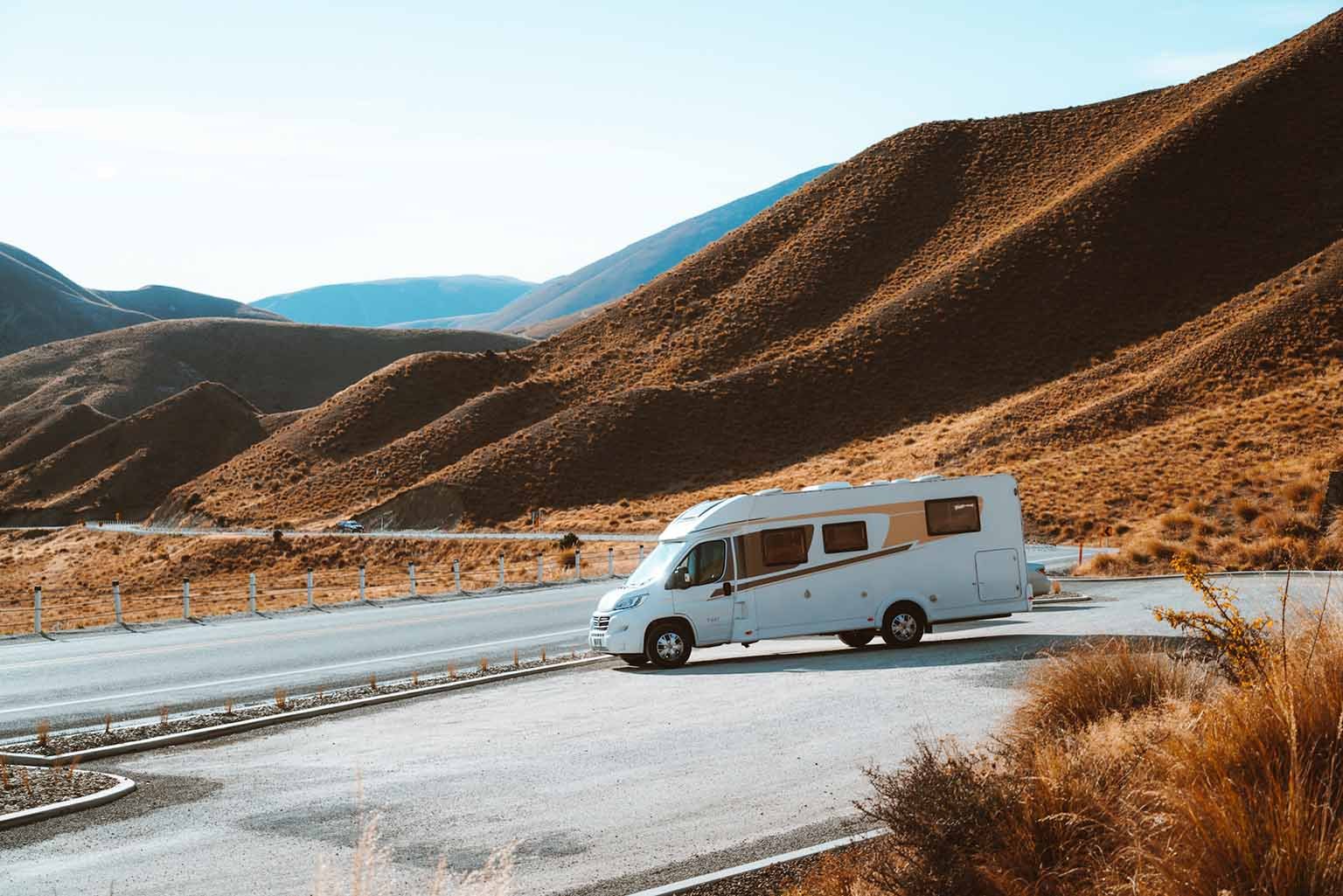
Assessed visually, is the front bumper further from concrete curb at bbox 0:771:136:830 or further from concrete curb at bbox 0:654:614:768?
concrete curb at bbox 0:771:136:830

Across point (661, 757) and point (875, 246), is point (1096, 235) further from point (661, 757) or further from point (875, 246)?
point (661, 757)

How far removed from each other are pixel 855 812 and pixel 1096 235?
304 feet

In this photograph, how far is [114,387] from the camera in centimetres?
17050

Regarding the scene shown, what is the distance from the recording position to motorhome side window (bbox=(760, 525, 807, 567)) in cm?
1895

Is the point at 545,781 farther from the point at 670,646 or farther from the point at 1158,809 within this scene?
the point at 670,646

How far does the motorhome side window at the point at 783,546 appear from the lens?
19.0 metres

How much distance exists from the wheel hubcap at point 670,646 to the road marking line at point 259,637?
33.4ft

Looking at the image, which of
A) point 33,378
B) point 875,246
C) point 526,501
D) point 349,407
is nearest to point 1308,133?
point 875,246

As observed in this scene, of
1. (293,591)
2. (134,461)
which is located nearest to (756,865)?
(293,591)

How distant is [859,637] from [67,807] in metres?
12.4

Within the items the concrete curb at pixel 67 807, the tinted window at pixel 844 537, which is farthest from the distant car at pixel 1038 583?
the concrete curb at pixel 67 807

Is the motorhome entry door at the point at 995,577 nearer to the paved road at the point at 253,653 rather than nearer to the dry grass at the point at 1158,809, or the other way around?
the paved road at the point at 253,653

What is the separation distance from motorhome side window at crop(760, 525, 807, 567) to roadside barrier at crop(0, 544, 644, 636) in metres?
17.4

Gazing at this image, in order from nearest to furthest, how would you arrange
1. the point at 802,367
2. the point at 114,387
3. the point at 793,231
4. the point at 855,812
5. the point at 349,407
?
the point at 855,812 < the point at 802,367 < the point at 349,407 < the point at 793,231 < the point at 114,387
